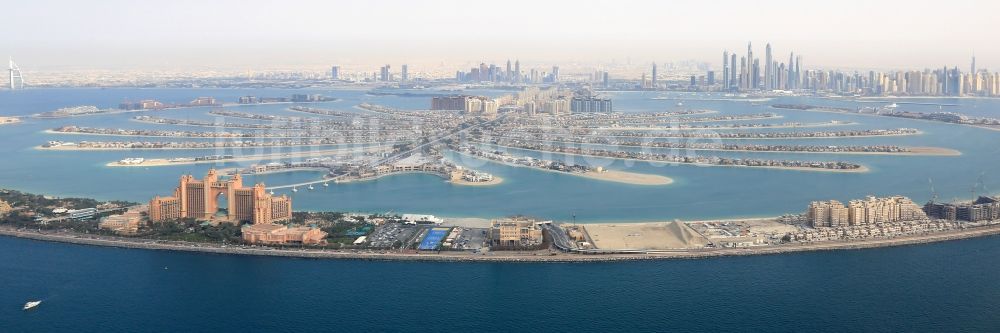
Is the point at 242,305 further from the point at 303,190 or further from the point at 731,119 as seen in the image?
the point at 731,119

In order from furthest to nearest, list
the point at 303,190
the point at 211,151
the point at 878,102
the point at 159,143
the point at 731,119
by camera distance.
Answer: the point at 878,102
the point at 731,119
the point at 159,143
the point at 211,151
the point at 303,190

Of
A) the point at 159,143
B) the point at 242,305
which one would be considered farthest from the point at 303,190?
the point at 159,143

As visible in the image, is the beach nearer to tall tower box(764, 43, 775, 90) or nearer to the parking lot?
the parking lot

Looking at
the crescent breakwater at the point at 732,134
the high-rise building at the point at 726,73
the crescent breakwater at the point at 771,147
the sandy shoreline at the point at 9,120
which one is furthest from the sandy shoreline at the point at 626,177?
the high-rise building at the point at 726,73

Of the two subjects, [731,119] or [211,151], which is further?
[731,119]

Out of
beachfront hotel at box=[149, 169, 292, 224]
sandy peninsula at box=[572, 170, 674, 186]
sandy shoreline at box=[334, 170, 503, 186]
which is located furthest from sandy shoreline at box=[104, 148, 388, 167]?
beachfront hotel at box=[149, 169, 292, 224]
